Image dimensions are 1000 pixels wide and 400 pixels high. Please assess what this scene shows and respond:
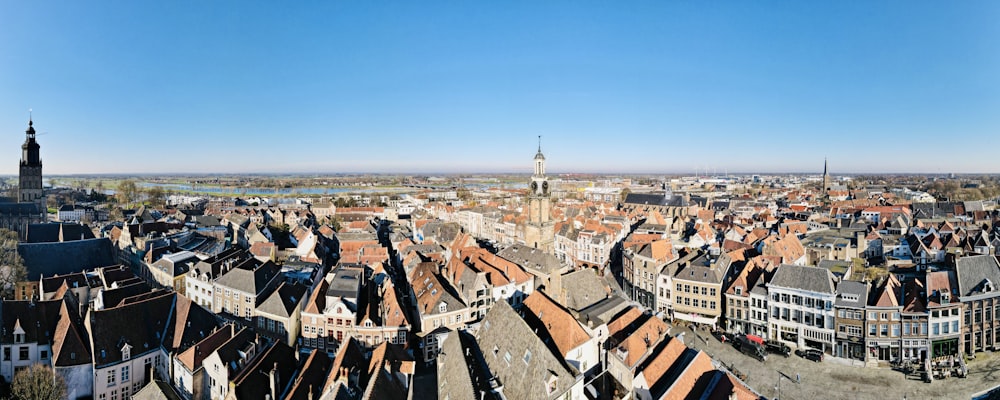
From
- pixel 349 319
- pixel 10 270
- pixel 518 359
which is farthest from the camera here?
pixel 10 270

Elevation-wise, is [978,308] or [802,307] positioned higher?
[978,308]

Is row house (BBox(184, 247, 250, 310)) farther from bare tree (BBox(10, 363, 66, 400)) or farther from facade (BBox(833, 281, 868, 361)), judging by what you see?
facade (BBox(833, 281, 868, 361))

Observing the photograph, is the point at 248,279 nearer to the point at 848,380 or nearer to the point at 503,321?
the point at 503,321

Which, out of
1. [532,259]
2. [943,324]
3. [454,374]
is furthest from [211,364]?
[943,324]

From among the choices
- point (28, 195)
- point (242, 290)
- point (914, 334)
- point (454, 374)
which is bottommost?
point (914, 334)

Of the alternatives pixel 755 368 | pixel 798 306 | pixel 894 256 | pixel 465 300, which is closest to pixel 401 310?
pixel 465 300

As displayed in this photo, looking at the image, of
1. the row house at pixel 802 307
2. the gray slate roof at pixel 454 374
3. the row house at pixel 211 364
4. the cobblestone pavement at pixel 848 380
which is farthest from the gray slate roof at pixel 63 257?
the row house at pixel 802 307

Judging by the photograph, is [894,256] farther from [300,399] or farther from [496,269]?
[300,399]
